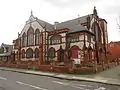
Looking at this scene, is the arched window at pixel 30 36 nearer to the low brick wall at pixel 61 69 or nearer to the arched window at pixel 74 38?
the arched window at pixel 74 38

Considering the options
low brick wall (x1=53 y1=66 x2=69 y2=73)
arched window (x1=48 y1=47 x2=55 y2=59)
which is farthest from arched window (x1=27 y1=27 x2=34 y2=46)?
low brick wall (x1=53 y1=66 x2=69 y2=73)

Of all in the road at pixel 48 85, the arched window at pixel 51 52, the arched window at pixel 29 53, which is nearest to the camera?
the road at pixel 48 85

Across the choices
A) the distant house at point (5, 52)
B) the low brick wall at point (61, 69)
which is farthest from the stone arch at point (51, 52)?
the distant house at point (5, 52)

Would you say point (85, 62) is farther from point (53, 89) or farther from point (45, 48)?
point (53, 89)

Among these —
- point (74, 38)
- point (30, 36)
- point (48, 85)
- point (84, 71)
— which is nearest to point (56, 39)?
point (74, 38)

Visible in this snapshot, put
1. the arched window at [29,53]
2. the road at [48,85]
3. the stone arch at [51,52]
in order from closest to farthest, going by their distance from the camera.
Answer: the road at [48,85] → the stone arch at [51,52] → the arched window at [29,53]

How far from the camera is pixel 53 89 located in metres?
12.0

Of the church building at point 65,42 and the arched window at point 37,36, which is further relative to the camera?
the arched window at point 37,36

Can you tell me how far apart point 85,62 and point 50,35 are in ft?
39.5

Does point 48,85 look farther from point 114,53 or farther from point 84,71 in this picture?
point 114,53

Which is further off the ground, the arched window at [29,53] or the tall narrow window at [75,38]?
the tall narrow window at [75,38]

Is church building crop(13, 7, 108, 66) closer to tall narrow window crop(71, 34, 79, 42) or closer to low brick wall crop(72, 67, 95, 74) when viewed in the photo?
tall narrow window crop(71, 34, 79, 42)

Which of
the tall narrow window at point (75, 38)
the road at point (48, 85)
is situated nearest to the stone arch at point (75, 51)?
the tall narrow window at point (75, 38)

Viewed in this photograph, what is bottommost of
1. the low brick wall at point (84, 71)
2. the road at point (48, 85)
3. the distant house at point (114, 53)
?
the road at point (48, 85)
